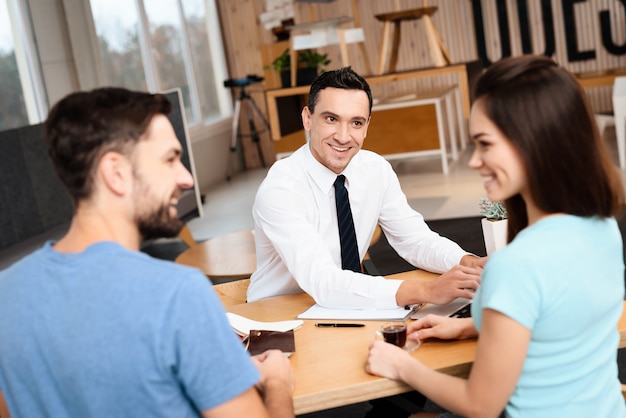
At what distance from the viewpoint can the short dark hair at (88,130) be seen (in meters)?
1.17

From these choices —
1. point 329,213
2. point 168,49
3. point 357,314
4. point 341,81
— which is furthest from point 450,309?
point 168,49

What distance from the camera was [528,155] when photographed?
130cm

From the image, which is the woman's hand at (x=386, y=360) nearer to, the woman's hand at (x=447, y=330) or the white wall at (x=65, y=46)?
the woman's hand at (x=447, y=330)

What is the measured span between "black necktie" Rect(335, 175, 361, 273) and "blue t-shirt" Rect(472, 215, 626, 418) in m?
1.07

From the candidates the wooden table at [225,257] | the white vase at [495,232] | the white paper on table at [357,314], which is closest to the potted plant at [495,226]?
the white vase at [495,232]

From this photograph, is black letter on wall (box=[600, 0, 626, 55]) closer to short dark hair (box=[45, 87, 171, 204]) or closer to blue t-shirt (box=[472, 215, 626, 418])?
blue t-shirt (box=[472, 215, 626, 418])

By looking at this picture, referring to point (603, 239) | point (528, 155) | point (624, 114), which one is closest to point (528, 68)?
point (528, 155)

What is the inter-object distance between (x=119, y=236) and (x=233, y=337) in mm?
239

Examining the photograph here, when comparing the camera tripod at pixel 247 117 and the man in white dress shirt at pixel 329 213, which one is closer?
the man in white dress shirt at pixel 329 213

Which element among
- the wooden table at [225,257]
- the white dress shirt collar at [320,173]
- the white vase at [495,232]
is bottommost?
the wooden table at [225,257]

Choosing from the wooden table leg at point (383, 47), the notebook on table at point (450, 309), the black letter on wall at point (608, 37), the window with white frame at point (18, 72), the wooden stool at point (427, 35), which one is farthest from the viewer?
the black letter on wall at point (608, 37)

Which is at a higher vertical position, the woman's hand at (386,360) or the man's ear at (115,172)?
the man's ear at (115,172)

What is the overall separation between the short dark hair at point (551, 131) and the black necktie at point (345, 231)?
1.14m

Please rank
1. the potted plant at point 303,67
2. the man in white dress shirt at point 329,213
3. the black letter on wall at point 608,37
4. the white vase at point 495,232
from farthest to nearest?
the black letter on wall at point 608,37
the potted plant at point 303,67
the man in white dress shirt at point 329,213
the white vase at point 495,232
